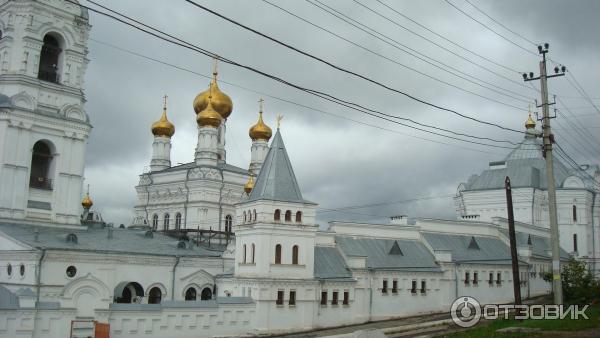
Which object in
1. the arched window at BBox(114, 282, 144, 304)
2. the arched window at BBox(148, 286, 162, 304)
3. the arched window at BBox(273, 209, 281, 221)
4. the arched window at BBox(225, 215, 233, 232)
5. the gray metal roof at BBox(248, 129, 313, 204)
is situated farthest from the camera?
the arched window at BBox(225, 215, 233, 232)

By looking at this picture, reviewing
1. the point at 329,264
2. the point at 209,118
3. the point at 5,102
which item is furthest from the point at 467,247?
the point at 5,102

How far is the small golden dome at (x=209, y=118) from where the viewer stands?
2282 inches

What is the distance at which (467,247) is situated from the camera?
150ft

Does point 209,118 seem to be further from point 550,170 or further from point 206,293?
point 550,170

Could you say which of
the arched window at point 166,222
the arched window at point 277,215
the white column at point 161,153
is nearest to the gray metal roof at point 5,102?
the arched window at point 277,215

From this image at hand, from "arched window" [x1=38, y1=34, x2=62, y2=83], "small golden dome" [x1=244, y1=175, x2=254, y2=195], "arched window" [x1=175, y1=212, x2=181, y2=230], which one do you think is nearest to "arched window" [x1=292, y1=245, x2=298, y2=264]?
"arched window" [x1=38, y1=34, x2=62, y2=83]

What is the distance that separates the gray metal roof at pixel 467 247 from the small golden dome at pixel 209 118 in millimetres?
24174

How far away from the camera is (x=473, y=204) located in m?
61.9

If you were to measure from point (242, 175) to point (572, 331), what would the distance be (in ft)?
130

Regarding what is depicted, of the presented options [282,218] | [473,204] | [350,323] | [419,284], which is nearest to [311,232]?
[282,218]

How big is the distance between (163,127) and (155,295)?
2820 centimetres

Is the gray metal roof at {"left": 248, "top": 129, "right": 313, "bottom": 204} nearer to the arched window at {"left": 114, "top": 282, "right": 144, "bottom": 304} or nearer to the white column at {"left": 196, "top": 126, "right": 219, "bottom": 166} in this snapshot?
the arched window at {"left": 114, "top": 282, "right": 144, "bottom": 304}

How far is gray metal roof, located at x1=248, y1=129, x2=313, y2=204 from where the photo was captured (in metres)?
33.7

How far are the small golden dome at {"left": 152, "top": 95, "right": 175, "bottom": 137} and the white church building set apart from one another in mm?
23658
